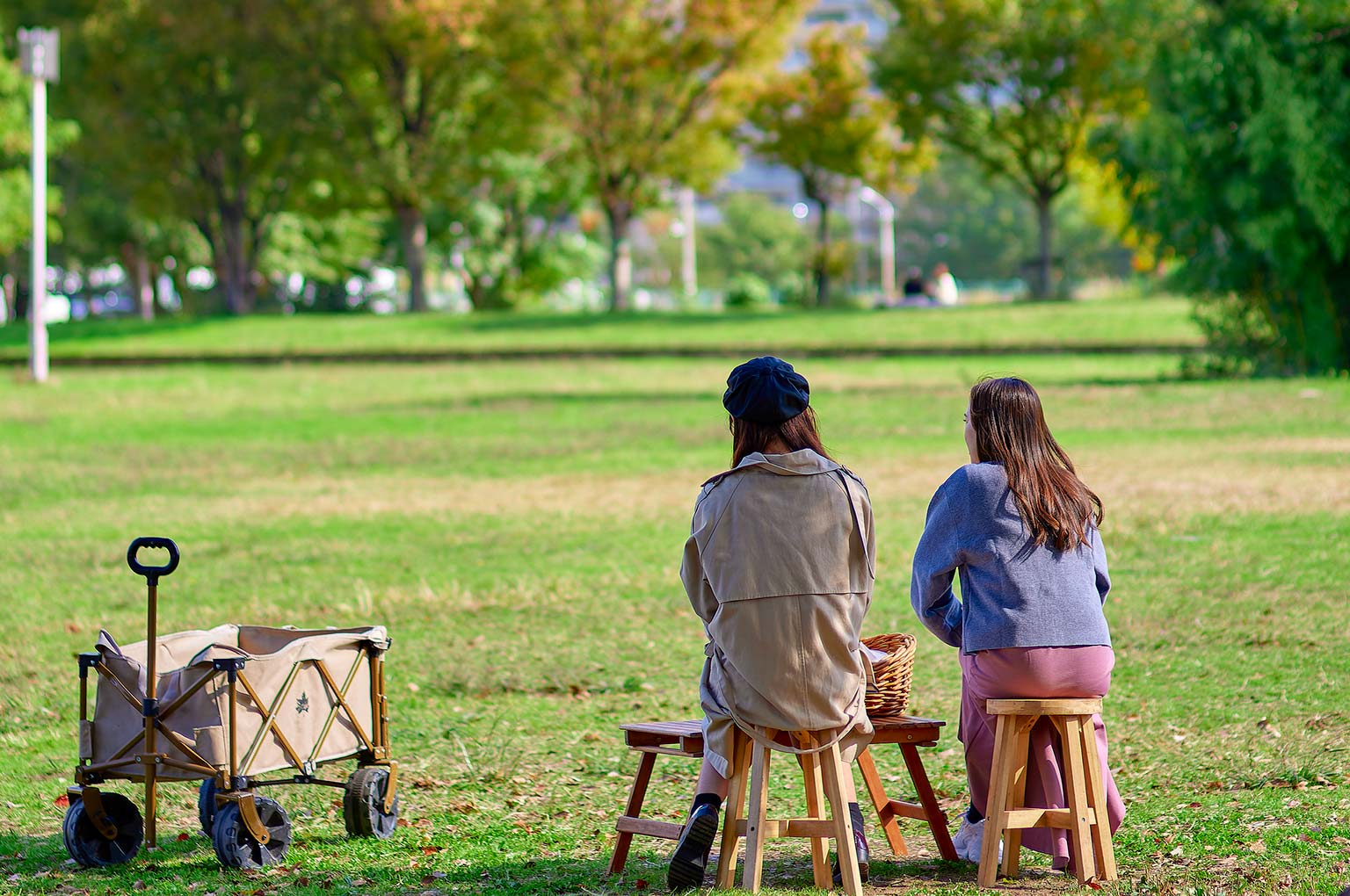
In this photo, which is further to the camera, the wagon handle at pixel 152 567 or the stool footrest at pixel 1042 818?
the wagon handle at pixel 152 567

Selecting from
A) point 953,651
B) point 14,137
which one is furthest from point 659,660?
point 14,137

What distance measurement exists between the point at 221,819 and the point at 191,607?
4906 millimetres

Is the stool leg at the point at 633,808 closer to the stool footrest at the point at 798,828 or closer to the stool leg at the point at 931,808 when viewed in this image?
the stool footrest at the point at 798,828

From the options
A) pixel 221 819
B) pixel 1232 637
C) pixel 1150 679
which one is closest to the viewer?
pixel 221 819

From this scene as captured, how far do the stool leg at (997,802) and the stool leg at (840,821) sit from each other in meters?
0.37

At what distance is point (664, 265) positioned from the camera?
105312 mm

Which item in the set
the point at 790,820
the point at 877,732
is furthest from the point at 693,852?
the point at 877,732

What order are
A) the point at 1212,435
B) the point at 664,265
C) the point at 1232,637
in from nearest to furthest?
the point at 1232,637 → the point at 1212,435 → the point at 664,265

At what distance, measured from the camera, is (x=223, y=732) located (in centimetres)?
514

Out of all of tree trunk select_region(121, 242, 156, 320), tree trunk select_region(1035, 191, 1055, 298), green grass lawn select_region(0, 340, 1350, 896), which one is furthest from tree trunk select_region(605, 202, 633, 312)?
green grass lawn select_region(0, 340, 1350, 896)

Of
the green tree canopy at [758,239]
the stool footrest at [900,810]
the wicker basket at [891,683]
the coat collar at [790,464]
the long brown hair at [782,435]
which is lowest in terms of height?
the stool footrest at [900,810]

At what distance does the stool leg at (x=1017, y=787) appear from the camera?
15.3ft

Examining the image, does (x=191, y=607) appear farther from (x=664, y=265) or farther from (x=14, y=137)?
(x=664, y=265)

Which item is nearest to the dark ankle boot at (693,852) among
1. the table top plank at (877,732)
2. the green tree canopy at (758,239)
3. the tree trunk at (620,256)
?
the table top plank at (877,732)
